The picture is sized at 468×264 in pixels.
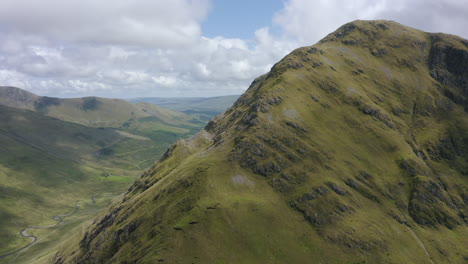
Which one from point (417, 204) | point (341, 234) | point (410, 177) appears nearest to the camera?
point (341, 234)

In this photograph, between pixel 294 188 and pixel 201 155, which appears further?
pixel 201 155

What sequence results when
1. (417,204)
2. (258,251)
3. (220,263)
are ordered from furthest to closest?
1. (417,204)
2. (258,251)
3. (220,263)

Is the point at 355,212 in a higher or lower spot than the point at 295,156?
lower

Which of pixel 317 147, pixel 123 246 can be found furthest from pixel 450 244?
pixel 123 246

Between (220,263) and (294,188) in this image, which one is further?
(294,188)

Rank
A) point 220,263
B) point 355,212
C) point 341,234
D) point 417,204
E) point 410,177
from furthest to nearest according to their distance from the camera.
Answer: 1. point 410,177
2. point 417,204
3. point 355,212
4. point 341,234
5. point 220,263

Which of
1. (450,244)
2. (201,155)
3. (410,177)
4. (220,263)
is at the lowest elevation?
(450,244)

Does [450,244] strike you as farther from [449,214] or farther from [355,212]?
[355,212]

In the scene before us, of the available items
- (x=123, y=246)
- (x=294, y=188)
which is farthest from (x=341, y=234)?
(x=123, y=246)

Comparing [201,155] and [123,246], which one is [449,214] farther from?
[123,246]
